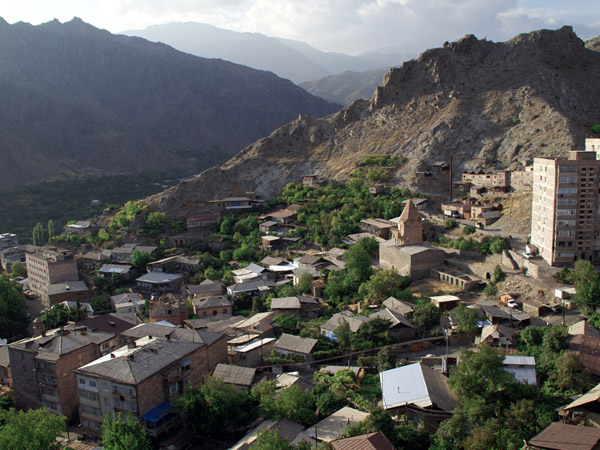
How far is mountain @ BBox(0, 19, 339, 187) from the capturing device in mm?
→ 112750

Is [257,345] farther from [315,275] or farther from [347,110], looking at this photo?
[347,110]

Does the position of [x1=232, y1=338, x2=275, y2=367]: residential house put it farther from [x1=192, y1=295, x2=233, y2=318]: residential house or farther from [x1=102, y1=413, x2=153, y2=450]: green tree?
[x1=192, y1=295, x2=233, y2=318]: residential house

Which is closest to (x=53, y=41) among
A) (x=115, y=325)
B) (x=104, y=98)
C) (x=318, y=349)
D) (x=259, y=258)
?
(x=104, y=98)

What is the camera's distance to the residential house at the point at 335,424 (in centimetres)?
1917

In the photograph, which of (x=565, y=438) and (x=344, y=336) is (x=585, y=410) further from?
(x=344, y=336)

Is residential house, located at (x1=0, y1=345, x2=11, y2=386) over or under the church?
under

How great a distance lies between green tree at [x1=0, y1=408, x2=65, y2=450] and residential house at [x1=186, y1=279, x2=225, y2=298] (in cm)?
1782

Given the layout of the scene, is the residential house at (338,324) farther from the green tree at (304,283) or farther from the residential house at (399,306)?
the green tree at (304,283)

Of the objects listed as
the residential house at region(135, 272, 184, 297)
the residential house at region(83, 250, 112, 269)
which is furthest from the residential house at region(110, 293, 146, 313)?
the residential house at region(83, 250, 112, 269)

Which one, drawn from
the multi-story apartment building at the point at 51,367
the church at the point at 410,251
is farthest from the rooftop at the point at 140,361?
the church at the point at 410,251

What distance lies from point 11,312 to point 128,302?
817 centimetres

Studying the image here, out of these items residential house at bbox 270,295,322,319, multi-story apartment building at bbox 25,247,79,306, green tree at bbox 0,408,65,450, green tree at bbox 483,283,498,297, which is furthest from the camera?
multi-story apartment building at bbox 25,247,79,306

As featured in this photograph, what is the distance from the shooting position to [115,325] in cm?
3106

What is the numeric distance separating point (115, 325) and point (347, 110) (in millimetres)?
41008
